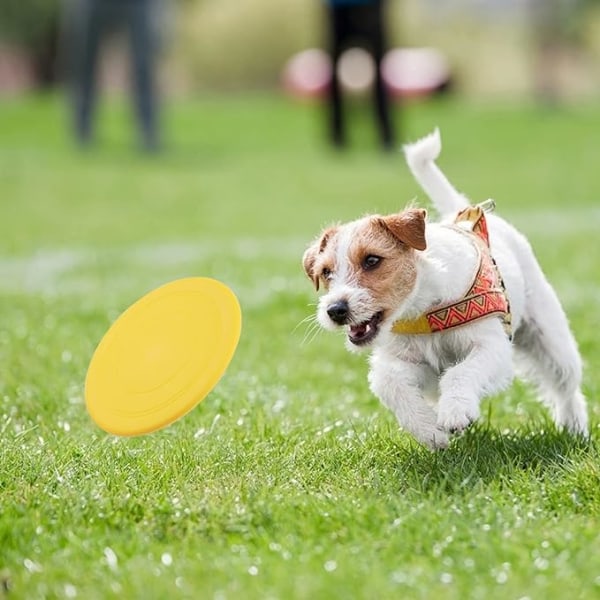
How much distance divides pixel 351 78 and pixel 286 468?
60.6 feet

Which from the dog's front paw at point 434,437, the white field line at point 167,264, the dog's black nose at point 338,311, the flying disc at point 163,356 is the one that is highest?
the dog's black nose at point 338,311

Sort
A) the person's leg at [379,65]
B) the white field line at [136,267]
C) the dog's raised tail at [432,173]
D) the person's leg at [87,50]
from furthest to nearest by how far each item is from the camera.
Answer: the person's leg at [379,65], the person's leg at [87,50], the white field line at [136,267], the dog's raised tail at [432,173]

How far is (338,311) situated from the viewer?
420 centimetres

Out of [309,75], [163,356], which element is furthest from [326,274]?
[309,75]

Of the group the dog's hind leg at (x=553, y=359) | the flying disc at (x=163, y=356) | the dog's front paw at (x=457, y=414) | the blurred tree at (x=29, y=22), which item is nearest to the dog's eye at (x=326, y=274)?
the flying disc at (x=163, y=356)

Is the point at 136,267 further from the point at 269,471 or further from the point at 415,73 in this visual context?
the point at 415,73

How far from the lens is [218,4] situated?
119ft

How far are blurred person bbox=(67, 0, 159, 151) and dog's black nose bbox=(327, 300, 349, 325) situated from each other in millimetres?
13209

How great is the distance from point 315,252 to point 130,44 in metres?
13.2

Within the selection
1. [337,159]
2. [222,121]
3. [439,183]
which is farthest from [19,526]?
[222,121]

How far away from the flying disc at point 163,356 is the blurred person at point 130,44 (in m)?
12.3

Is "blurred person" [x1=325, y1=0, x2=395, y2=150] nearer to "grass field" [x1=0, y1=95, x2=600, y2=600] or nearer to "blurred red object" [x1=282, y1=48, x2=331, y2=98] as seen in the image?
"grass field" [x1=0, y1=95, x2=600, y2=600]

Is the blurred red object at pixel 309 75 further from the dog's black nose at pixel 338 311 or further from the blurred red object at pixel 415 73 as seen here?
the dog's black nose at pixel 338 311

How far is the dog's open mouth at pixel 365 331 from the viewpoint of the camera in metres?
4.32
